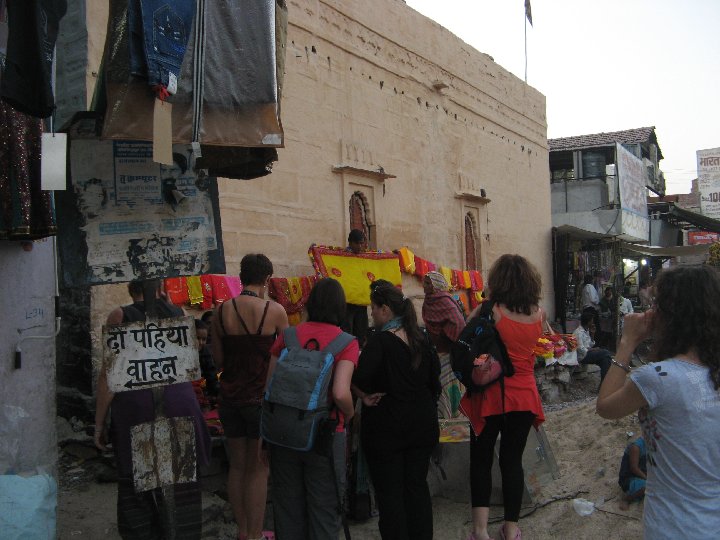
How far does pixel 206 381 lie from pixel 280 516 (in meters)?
2.54

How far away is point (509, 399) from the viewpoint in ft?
12.8

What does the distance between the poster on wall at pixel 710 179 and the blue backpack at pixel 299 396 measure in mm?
30920

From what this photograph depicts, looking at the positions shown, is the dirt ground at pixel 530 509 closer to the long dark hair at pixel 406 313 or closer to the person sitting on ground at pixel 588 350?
the long dark hair at pixel 406 313

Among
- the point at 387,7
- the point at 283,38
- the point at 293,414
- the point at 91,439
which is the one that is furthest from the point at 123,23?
the point at 387,7

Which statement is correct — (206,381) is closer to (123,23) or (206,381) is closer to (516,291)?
(516,291)

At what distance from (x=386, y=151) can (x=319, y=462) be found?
7701 mm

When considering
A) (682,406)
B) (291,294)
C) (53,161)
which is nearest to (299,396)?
(53,161)

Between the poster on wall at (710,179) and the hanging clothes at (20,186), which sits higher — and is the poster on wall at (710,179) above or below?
above

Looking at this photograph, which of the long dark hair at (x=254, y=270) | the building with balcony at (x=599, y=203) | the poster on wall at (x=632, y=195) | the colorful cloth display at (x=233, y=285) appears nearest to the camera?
the long dark hair at (x=254, y=270)

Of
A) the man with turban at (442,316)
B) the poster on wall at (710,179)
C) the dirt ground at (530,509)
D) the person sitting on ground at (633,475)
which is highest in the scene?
the poster on wall at (710,179)

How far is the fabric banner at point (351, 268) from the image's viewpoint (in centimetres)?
849

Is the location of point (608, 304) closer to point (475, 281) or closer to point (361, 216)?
point (475, 281)

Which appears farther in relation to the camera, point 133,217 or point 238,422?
point 238,422

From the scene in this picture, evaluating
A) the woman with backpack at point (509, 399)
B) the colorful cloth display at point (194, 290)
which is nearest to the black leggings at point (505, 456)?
the woman with backpack at point (509, 399)
